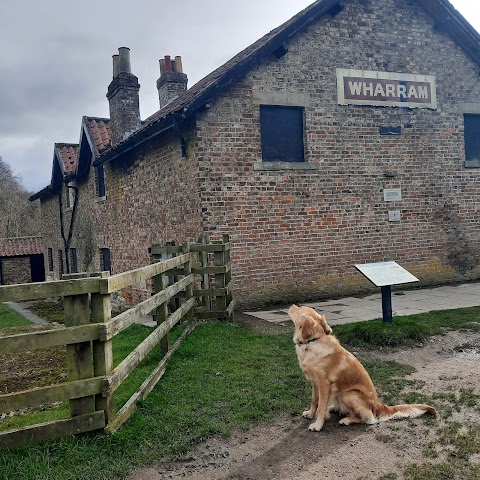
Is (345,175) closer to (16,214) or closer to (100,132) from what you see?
(100,132)

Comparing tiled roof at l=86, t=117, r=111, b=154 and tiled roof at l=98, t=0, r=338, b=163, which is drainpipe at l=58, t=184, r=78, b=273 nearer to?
tiled roof at l=86, t=117, r=111, b=154

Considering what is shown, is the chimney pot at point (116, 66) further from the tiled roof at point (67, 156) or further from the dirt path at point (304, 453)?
the dirt path at point (304, 453)

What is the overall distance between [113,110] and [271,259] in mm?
7933

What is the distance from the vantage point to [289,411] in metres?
4.39

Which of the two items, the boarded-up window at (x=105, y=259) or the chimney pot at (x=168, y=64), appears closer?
the boarded-up window at (x=105, y=259)

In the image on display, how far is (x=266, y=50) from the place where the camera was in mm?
10023

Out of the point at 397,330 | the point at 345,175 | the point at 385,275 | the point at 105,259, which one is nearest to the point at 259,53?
the point at 345,175

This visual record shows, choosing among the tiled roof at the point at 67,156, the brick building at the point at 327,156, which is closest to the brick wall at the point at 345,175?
the brick building at the point at 327,156

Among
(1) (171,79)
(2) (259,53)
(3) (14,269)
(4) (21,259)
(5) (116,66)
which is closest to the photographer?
(2) (259,53)

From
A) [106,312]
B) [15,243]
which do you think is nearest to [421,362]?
[106,312]

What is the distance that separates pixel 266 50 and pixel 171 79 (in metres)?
7.56

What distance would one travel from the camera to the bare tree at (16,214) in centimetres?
4922

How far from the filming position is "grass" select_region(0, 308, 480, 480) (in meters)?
3.31

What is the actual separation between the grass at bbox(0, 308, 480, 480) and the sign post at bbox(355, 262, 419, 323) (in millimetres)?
257
